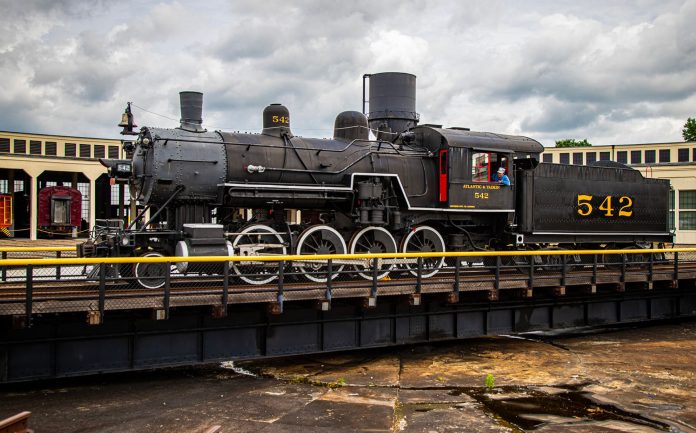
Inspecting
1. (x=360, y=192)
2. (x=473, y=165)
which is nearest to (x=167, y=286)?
(x=360, y=192)

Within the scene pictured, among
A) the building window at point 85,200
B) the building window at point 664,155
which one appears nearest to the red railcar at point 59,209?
the building window at point 85,200

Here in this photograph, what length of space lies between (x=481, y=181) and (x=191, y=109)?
24.1 ft

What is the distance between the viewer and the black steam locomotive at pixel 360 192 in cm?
1291

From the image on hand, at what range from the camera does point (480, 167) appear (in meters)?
16.0

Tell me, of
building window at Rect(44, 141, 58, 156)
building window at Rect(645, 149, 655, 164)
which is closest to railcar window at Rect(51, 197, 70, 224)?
building window at Rect(44, 141, 58, 156)

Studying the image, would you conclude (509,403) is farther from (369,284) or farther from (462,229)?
(462,229)

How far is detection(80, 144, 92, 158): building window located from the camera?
156 ft

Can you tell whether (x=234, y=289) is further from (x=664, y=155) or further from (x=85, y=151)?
(x=664, y=155)

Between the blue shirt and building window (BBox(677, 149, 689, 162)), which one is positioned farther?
building window (BBox(677, 149, 689, 162))

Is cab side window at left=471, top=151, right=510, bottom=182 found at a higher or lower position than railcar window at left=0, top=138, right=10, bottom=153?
lower

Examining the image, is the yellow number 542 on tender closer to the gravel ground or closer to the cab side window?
the cab side window

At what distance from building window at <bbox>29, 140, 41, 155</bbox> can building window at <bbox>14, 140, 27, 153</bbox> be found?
1.29ft

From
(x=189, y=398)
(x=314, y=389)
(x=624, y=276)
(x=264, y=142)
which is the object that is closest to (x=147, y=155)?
(x=264, y=142)

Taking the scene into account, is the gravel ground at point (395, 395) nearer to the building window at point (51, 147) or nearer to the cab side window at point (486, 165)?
the cab side window at point (486, 165)
